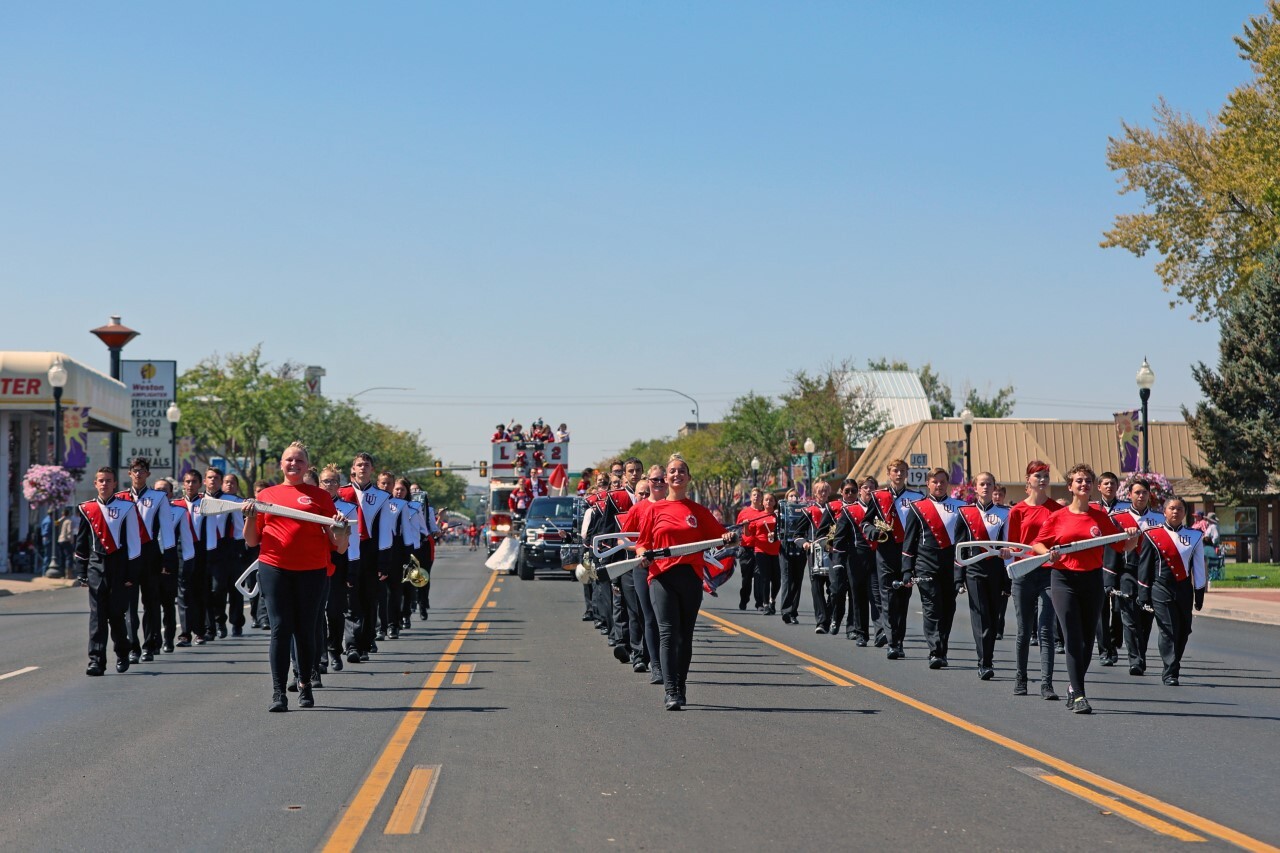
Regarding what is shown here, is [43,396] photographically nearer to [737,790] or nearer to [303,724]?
[303,724]

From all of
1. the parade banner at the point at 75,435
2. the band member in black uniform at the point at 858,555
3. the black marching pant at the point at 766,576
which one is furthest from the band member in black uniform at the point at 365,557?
the parade banner at the point at 75,435

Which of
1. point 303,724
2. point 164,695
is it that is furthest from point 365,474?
point 303,724

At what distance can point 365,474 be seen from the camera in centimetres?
1636

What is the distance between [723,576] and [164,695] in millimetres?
5125

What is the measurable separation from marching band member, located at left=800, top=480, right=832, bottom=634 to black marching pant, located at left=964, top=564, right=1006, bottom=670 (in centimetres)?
472

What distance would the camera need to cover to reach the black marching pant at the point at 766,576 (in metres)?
24.2

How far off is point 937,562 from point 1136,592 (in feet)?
6.38

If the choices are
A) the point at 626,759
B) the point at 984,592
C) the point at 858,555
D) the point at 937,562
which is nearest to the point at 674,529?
the point at 626,759

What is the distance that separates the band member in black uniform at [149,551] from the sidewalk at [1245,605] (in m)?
17.0

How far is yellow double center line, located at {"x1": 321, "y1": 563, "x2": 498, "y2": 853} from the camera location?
23.1 feet

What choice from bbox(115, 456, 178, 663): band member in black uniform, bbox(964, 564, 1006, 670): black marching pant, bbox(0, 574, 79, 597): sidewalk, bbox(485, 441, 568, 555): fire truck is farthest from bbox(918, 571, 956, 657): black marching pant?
bbox(485, 441, 568, 555): fire truck

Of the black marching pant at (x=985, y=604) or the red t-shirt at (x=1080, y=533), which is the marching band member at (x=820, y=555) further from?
the red t-shirt at (x=1080, y=533)

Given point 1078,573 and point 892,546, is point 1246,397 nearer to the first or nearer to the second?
point 892,546

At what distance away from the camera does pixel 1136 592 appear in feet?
47.8
